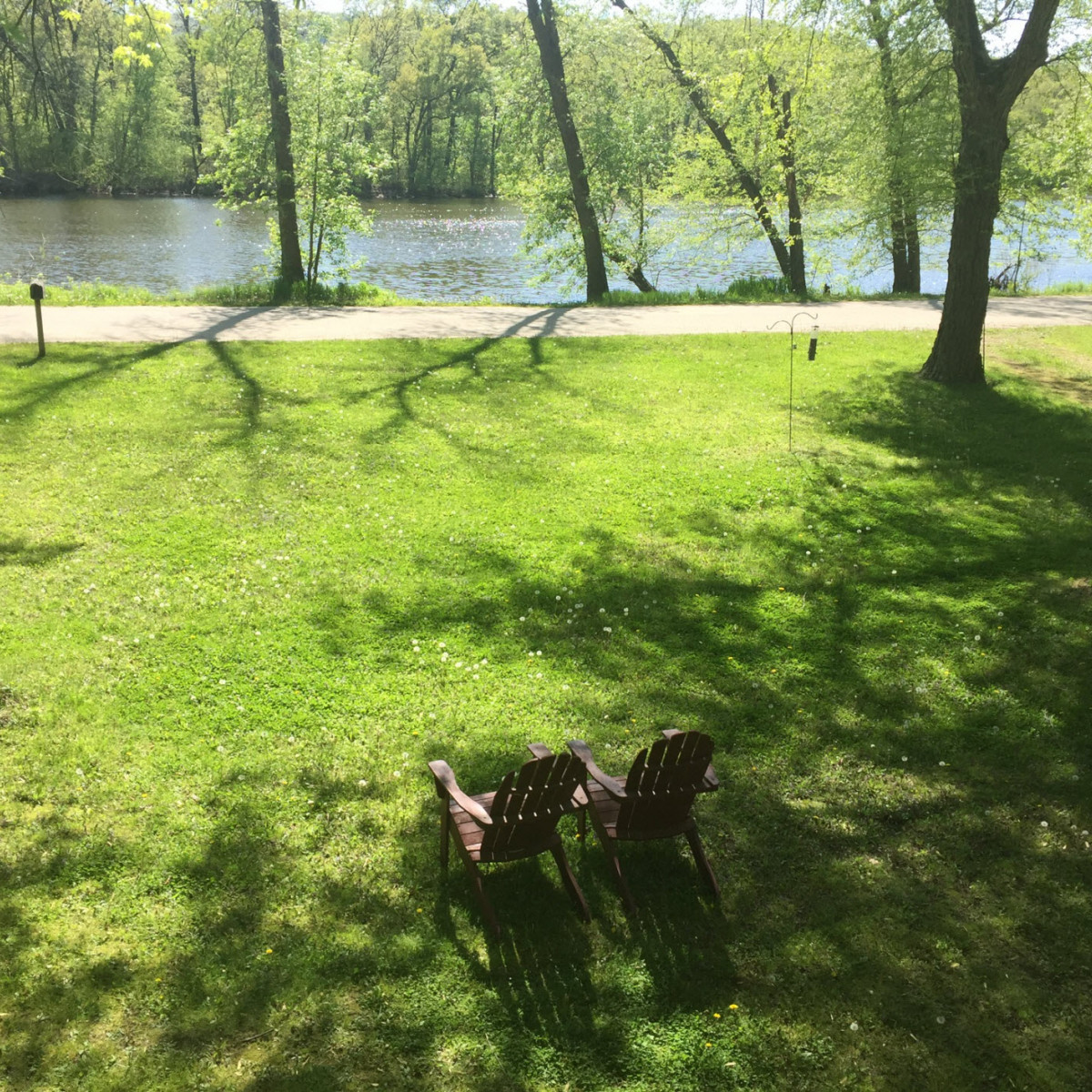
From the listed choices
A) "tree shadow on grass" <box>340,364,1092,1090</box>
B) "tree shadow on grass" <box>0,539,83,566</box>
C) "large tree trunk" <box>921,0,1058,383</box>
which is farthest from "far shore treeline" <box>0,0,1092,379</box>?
"tree shadow on grass" <box>340,364,1092,1090</box>

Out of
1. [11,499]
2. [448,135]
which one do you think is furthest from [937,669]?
[448,135]

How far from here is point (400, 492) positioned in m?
10.7

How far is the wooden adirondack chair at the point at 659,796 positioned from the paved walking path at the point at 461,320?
1373 cm

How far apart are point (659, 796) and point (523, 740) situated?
1585mm

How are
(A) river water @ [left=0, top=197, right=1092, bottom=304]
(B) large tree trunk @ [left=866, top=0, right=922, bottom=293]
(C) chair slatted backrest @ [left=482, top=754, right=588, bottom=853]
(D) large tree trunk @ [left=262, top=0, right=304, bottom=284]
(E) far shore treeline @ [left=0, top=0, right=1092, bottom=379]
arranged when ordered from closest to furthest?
(C) chair slatted backrest @ [left=482, top=754, right=588, bottom=853] → (E) far shore treeline @ [left=0, top=0, right=1092, bottom=379] → (B) large tree trunk @ [left=866, top=0, right=922, bottom=293] → (D) large tree trunk @ [left=262, top=0, right=304, bottom=284] → (A) river water @ [left=0, top=197, right=1092, bottom=304]

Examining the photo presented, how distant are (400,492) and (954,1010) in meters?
7.66

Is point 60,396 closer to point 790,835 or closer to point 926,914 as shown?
point 790,835

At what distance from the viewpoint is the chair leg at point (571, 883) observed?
16.5ft

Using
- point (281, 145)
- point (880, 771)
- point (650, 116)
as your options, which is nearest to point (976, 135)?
point (880, 771)

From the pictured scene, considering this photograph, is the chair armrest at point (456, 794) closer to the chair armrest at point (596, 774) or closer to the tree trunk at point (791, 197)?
the chair armrest at point (596, 774)

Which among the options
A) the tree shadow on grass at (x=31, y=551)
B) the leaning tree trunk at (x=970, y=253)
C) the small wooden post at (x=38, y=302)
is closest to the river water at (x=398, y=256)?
the leaning tree trunk at (x=970, y=253)

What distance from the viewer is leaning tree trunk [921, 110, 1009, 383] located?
45.5 ft

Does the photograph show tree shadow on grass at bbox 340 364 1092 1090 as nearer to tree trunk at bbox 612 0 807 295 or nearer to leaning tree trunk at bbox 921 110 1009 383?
leaning tree trunk at bbox 921 110 1009 383

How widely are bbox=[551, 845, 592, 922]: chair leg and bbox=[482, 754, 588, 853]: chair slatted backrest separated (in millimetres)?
173
